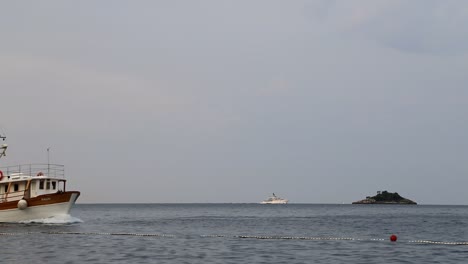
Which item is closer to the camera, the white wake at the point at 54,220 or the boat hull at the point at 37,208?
the boat hull at the point at 37,208

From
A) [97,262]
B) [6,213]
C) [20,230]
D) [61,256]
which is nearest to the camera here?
[97,262]

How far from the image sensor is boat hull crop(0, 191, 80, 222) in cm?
6028

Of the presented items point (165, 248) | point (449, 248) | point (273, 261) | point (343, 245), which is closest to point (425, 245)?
point (449, 248)

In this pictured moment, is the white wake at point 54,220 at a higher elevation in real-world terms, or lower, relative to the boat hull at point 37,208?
lower

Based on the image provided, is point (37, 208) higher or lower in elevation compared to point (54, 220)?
higher

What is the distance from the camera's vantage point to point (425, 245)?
41906mm

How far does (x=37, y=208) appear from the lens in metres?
60.3

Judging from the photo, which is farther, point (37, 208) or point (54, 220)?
point (54, 220)

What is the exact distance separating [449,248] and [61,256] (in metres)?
26.0

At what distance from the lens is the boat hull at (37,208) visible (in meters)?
60.3

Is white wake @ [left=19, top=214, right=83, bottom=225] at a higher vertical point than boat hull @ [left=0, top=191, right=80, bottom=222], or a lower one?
lower

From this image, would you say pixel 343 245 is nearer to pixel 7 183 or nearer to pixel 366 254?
pixel 366 254

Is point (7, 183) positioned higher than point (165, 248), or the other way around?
point (7, 183)

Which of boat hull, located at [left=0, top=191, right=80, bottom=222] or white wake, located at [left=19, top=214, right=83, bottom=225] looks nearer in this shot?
boat hull, located at [left=0, top=191, right=80, bottom=222]
